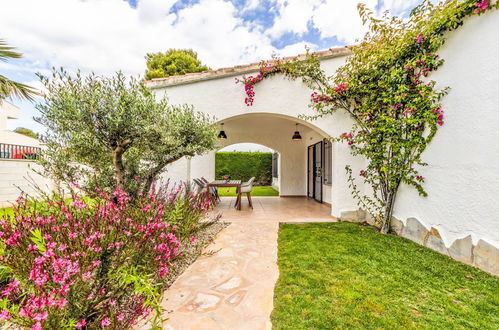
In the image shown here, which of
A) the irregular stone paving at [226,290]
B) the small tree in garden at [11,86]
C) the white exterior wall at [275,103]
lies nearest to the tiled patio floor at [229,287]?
the irregular stone paving at [226,290]

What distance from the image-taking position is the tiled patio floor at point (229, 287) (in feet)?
7.13

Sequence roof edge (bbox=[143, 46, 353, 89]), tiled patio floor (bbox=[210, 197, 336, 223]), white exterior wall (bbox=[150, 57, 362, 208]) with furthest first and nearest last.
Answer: tiled patio floor (bbox=[210, 197, 336, 223]), white exterior wall (bbox=[150, 57, 362, 208]), roof edge (bbox=[143, 46, 353, 89])

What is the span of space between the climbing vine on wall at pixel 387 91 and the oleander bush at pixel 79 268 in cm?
466

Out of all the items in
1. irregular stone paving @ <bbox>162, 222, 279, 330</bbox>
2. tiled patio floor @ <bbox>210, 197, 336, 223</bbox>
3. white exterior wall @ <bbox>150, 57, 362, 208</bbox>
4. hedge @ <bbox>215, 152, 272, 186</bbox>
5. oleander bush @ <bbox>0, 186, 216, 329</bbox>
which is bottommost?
irregular stone paving @ <bbox>162, 222, 279, 330</bbox>

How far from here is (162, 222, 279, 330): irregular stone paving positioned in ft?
7.11

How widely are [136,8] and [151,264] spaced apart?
9.09 metres

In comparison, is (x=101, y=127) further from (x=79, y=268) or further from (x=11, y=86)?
(x=11, y=86)

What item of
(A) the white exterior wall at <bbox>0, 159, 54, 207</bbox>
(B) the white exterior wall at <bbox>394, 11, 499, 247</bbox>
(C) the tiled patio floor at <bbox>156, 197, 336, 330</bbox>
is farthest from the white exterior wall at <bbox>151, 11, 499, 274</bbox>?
(A) the white exterior wall at <bbox>0, 159, 54, 207</bbox>

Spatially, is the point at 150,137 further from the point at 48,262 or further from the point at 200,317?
the point at 200,317

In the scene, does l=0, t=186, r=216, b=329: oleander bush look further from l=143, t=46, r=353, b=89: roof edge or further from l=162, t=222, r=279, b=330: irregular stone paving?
l=143, t=46, r=353, b=89: roof edge

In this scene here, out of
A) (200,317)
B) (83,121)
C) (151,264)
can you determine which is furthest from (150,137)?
(200,317)

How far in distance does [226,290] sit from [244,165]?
14.0 meters

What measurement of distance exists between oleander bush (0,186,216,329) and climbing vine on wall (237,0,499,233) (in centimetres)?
466

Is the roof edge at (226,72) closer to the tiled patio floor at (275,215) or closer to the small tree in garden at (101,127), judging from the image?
the small tree in garden at (101,127)
